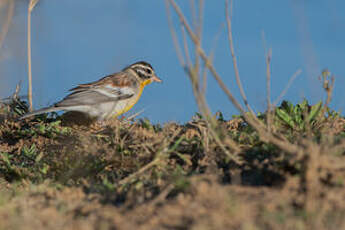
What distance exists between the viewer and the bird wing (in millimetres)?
8000

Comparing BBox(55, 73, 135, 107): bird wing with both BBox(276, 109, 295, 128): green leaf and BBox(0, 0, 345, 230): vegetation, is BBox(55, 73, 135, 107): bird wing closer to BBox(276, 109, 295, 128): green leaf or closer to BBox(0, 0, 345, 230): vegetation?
BBox(0, 0, 345, 230): vegetation

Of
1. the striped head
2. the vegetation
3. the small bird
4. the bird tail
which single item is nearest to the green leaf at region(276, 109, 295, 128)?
the vegetation

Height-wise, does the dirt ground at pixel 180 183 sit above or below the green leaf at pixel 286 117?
below

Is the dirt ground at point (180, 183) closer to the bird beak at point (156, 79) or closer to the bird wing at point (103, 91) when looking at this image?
the bird wing at point (103, 91)

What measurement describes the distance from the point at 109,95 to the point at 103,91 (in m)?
0.15

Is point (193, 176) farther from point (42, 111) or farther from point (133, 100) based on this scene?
point (133, 100)

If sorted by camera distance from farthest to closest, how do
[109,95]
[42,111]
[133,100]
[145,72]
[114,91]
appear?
[145,72] < [133,100] < [114,91] < [109,95] < [42,111]

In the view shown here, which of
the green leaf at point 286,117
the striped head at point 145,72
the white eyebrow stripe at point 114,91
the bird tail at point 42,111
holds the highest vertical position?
the striped head at point 145,72

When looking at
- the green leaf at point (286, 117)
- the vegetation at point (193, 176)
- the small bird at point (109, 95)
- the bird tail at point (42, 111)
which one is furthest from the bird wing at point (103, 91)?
the green leaf at point (286, 117)

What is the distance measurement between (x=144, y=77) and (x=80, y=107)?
1880 millimetres

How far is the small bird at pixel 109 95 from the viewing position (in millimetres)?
7938

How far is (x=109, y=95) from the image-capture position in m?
8.42

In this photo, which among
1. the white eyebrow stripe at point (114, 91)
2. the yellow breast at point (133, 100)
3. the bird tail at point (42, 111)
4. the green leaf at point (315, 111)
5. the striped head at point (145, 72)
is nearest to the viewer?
the green leaf at point (315, 111)

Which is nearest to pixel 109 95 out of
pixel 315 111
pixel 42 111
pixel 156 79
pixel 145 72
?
pixel 145 72
